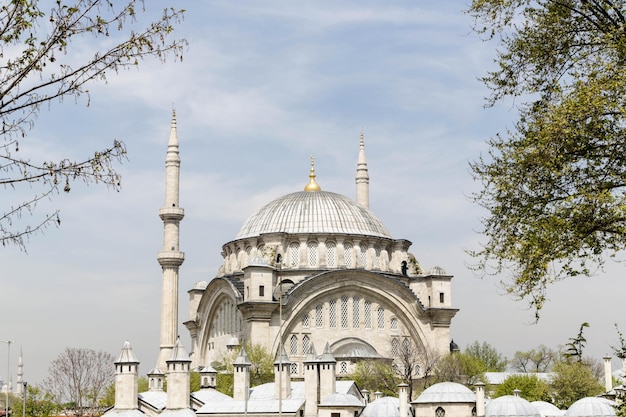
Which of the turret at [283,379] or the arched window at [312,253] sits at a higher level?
the arched window at [312,253]

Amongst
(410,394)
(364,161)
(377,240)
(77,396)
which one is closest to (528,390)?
(410,394)

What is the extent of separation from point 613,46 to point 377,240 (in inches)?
1892

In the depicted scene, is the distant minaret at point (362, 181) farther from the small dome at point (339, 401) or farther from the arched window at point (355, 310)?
the small dome at point (339, 401)

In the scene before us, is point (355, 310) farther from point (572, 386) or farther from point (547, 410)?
point (547, 410)

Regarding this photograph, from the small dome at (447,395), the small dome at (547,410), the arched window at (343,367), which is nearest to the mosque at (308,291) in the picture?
the arched window at (343,367)

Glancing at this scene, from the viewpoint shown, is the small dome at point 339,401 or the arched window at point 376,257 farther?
the arched window at point 376,257

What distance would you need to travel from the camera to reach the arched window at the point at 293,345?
55.4 metres

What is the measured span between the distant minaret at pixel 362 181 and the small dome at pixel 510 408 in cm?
3018

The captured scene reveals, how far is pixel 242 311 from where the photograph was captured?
5519cm

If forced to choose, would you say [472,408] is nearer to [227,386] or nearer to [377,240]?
[227,386]

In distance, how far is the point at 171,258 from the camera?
6016cm

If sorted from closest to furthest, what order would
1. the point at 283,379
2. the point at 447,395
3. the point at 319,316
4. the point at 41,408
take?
the point at 447,395 < the point at 283,379 < the point at 319,316 < the point at 41,408

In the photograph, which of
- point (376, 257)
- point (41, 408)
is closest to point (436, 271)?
point (376, 257)

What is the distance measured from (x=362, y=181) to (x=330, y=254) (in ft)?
35.8
